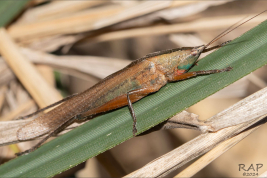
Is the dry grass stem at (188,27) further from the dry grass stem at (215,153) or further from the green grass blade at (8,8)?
the dry grass stem at (215,153)

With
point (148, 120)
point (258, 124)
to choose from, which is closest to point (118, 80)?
point (148, 120)

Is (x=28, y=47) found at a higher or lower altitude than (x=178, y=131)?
higher

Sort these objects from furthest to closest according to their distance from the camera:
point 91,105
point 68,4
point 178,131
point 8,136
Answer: point 178,131
point 68,4
point 91,105
point 8,136

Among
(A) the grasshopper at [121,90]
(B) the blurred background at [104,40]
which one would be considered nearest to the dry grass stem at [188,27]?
(B) the blurred background at [104,40]

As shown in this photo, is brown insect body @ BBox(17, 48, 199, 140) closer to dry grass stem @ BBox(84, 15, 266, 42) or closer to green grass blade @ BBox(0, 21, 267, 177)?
green grass blade @ BBox(0, 21, 267, 177)

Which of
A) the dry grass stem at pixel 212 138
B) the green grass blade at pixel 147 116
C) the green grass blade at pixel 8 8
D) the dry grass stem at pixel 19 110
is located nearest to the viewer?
the dry grass stem at pixel 212 138

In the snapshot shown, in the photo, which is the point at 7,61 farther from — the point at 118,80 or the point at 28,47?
the point at 118,80

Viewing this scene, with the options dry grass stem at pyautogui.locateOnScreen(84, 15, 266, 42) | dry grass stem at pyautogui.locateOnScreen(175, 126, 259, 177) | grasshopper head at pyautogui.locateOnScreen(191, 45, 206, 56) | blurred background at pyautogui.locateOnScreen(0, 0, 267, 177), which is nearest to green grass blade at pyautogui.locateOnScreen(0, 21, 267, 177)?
grasshopper head at pyautogui.locateOnScreen(191, 45, 206, 56)
